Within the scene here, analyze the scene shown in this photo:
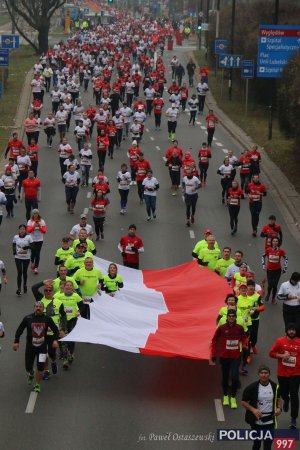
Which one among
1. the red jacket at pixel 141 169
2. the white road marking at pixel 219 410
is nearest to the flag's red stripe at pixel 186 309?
the white road marking at pixel 219 410

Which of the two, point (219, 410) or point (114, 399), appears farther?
point (114, 399)

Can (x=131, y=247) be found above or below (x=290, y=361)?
below

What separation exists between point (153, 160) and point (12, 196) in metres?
11.7

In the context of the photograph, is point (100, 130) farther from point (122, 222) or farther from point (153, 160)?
point (122, 222)

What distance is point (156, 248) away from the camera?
26.9m

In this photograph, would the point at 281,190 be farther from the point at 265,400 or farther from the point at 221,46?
the point at 221,46

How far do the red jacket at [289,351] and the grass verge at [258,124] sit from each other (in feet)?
67.8

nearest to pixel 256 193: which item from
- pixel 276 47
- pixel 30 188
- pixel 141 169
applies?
pixel 141 169

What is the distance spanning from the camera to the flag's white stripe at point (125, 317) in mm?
17047

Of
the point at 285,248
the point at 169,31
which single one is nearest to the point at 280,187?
the point at 285,248

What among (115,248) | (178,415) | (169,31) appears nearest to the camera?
(178,415)

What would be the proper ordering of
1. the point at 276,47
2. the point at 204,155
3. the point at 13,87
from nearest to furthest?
the point at 204,155, the point at 276,47, the point at 13,87

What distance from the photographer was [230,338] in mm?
16203

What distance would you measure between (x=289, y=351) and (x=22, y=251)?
27.0ft
